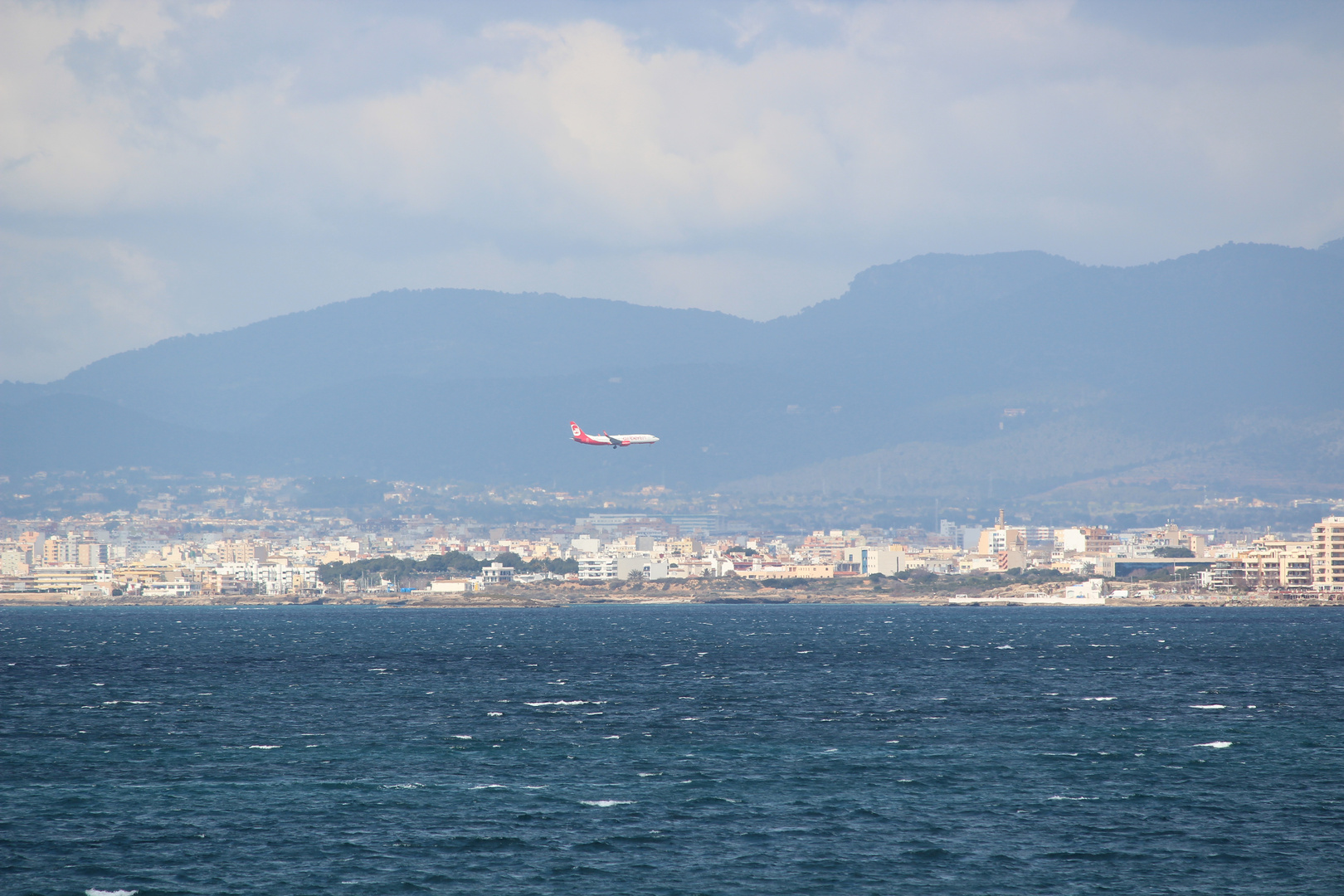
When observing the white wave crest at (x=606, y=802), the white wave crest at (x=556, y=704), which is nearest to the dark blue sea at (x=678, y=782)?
the white wave crest at (x=606, y=802)

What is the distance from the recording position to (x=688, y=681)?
347ft

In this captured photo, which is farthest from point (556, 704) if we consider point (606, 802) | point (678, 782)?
point (606, 802)

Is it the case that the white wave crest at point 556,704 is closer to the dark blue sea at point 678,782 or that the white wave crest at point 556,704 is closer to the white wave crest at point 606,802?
the dark blue sea at point 678,782

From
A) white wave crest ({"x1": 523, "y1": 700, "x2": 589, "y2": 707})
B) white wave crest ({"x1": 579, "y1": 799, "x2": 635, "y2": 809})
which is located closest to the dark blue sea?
white wave crest ({"x1": 579, "y1": 799, "x2": 635, "y2": 809})

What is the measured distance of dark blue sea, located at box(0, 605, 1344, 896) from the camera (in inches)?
1843

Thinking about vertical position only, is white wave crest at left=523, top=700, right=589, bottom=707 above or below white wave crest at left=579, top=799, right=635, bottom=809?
above

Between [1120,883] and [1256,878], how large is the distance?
4242mm

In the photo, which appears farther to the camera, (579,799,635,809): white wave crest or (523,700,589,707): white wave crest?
(523,700,589,707): white wave crest

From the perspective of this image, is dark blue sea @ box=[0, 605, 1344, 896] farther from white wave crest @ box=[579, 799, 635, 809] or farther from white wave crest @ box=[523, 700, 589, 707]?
white wave crest @ box=[523, 700, 589, 707]

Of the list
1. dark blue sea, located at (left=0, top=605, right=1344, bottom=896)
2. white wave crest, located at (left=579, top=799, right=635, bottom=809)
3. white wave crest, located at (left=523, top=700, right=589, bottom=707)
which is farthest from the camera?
white wave crest, located at (left=523, top=700, right=589, bottom=707)

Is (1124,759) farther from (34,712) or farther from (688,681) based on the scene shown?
(34,712)

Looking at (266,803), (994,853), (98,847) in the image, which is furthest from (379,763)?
(994,853)

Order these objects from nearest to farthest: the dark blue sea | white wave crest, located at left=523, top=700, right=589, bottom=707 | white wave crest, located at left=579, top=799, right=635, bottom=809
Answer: the dark blue sea
white wave crest, located at left=579, top=799, right=635, bottom=809
white wave crest, located at left=523, top=700, right=589, bottom=707

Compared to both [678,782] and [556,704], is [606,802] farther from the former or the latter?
[556,704]
